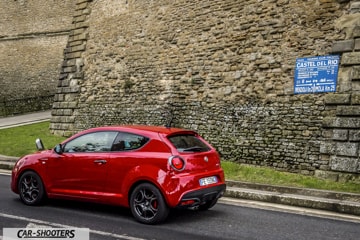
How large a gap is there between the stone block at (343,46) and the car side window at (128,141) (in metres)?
6.20

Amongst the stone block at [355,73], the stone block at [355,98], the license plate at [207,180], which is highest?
the stone block at [355,73]

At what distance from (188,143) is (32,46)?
27929mm

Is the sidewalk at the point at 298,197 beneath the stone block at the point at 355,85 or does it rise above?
beneath

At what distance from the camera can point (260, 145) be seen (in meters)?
11.8

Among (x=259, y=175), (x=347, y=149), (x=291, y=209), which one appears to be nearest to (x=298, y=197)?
(x=291, y=209)

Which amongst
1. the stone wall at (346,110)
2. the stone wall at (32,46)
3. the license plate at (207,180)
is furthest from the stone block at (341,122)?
the stone wall at (32,46)

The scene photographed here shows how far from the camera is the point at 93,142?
7.04 m

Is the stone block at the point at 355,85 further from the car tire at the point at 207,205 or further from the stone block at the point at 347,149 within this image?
the car tire at the point at 207,205

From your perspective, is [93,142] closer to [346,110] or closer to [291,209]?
[291,209]

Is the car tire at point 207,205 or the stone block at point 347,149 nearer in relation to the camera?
the car tire at point 207,205

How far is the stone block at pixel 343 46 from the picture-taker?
1030 centimetres

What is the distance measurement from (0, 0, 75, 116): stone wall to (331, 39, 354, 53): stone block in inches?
885

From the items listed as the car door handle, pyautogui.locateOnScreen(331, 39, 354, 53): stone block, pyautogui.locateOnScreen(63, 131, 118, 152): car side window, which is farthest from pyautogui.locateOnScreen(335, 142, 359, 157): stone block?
the car door handle

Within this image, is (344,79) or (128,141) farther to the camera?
(344,79)
